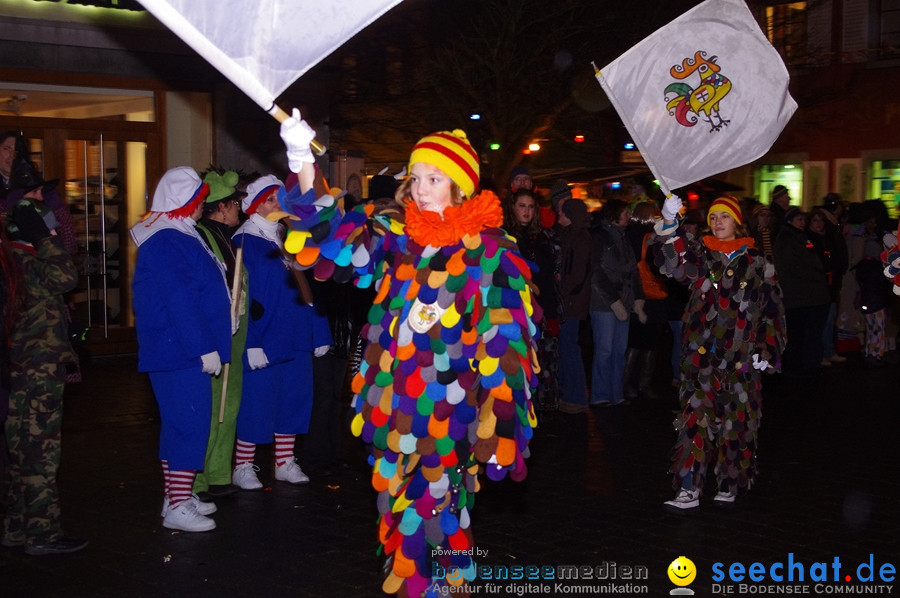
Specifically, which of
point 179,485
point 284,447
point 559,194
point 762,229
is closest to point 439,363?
point 179,485

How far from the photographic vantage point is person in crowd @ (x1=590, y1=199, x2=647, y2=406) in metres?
10.2

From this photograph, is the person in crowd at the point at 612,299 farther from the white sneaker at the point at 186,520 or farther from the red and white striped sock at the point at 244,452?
the white sneaker at the point at 186,520

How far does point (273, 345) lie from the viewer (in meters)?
7.07

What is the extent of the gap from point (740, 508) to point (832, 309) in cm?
761

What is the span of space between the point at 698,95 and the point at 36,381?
404 cm

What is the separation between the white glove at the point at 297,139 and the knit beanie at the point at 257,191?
2888 mm

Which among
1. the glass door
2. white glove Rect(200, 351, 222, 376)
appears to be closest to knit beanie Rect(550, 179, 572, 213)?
white glove Rect(200, 351, 222, 376)

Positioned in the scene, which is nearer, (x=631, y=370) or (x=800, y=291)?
(x=631, y=370)

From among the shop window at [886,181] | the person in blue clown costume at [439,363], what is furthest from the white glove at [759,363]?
the shop window at [886,181]

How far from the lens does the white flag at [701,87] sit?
6.15m

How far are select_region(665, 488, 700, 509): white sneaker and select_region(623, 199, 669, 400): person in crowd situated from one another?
3.98 m

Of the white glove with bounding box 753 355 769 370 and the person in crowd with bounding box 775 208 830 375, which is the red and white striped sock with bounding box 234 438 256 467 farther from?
the person in crowd with bounding box 775 208 830 375

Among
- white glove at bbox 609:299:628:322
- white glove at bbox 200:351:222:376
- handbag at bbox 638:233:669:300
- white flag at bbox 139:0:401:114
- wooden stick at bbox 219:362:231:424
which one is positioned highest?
white flag at bbox 139:0:401:114

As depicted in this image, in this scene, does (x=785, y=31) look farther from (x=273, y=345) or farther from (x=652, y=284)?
(x=273, y=345)
